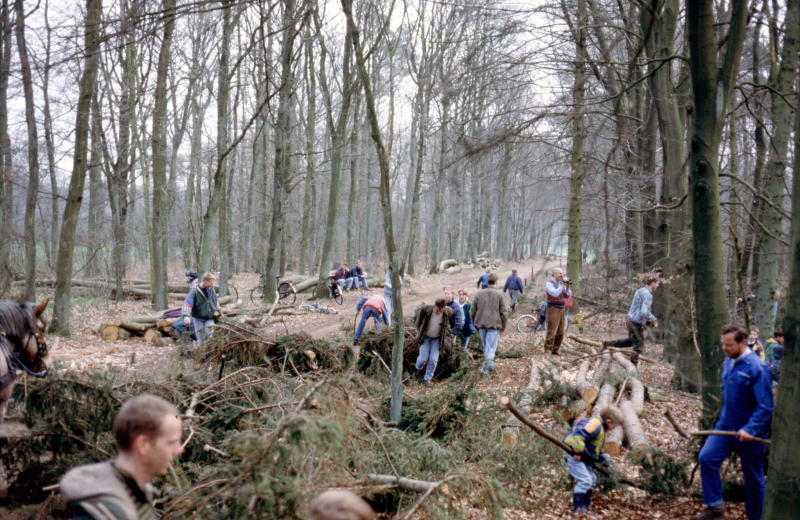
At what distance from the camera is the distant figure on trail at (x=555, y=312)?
10.4 meters

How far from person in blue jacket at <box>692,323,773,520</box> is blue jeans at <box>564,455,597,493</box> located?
2.87ft

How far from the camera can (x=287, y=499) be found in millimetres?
2605

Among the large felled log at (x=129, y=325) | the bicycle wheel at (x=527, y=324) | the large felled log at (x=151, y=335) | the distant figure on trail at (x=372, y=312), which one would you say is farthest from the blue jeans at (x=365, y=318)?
the large felled log at (x=129, y=325)

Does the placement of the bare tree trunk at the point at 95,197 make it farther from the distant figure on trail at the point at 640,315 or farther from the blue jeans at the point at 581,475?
the blue jeans at the point at 581,475

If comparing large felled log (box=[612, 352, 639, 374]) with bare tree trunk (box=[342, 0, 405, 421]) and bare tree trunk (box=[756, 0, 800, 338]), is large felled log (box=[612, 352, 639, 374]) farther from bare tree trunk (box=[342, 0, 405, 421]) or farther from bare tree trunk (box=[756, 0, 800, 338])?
bare tree trunk (box=[342, 0, 405, 421])

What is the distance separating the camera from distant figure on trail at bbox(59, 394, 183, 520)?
5.83ft

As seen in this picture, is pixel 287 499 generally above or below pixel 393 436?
above

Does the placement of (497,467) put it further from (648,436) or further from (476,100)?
(476,100)

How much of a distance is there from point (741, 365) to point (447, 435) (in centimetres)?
313

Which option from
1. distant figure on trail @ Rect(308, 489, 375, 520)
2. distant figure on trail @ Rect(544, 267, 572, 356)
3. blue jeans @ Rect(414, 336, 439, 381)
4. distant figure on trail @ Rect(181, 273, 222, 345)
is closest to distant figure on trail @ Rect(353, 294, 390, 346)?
blue jeans @ Rect(414, 336, 439, 381)

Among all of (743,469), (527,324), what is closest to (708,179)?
(743,469)

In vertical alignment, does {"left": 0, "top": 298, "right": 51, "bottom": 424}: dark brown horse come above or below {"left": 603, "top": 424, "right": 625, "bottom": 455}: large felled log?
above

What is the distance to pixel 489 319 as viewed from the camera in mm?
9406

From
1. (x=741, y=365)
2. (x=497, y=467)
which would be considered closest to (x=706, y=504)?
(x=741, y=365)
